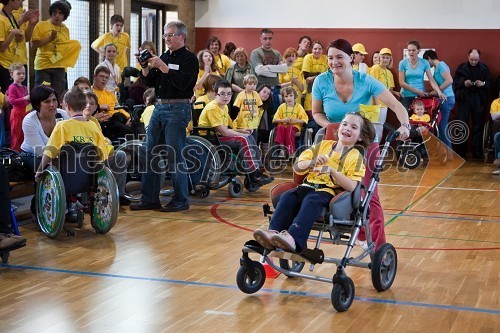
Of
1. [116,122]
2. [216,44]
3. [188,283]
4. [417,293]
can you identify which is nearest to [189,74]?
[116,122]

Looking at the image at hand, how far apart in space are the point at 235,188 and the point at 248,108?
153 centimetres

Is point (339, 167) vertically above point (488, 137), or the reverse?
point (339, 167)

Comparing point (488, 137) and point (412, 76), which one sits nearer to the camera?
point (412, 76)

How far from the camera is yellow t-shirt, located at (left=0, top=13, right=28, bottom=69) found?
324 inches

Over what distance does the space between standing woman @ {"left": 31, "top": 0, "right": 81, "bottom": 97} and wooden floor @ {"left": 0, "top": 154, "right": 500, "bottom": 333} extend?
96.5 inches

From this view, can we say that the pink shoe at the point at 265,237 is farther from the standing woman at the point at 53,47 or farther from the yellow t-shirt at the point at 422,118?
the yellow t-shirt at the point at 422,118

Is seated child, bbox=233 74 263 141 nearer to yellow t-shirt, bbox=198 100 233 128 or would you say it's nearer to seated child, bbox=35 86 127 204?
yellow t-shirt, bbox=198 100 233 128

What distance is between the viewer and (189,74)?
24.0 feet

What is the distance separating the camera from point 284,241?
4418 millimetres

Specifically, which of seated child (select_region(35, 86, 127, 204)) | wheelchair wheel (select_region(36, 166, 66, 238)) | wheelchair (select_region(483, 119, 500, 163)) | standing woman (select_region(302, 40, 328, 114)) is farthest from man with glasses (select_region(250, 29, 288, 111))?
wheelchair wheel (select_region(36, 166, 66, 238))

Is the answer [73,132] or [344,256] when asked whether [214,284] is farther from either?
[73,132]

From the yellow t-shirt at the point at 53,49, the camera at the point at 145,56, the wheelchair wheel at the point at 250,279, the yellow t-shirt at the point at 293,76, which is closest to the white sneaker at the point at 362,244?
the wheelchair wheel at the point at 250,279

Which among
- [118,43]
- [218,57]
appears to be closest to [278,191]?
[118,43]

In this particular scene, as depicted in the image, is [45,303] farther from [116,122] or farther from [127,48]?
[127,48]
